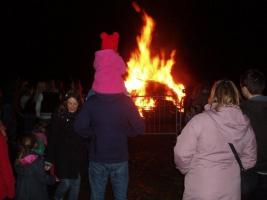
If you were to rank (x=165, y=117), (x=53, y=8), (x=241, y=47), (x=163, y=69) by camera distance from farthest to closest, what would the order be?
1. (x=53, y=8)
2. (x=241, y=47)
3. (x=163, y=69)
4. (x=165, y=117)

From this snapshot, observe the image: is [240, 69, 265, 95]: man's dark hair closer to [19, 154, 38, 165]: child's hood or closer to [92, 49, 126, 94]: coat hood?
[92, 49, 126, 94]: coat hood

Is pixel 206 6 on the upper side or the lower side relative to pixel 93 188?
upper

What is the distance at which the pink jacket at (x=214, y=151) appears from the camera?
467cm

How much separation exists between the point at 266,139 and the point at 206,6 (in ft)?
78.9

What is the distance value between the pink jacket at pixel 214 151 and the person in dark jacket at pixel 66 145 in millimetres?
1991

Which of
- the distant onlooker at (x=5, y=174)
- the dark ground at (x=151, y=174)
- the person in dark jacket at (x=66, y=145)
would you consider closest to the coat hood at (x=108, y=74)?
the person in dark jacket at (x=66, y=145)

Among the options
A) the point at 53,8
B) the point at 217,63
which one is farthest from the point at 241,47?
the point at 53,8

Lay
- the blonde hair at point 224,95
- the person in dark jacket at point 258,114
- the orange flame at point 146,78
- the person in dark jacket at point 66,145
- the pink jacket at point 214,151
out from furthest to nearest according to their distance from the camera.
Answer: the orange flame at point 146,78, the person in dark jacket at point 66,145, the person in dark jacket at point 258,114, the blonde hair at point 224,95, the pink jacket at point 214,151

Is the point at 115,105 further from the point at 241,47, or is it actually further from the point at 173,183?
the point at 241,47

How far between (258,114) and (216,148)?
0.78m

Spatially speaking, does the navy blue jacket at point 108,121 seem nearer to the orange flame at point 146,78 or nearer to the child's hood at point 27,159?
the child's hood at point 27,159

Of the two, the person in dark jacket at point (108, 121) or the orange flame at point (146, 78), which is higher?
the orange flame at point (146, 78)

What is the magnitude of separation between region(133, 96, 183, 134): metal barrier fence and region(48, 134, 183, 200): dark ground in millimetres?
1757

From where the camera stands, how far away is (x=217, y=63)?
28016 mm
